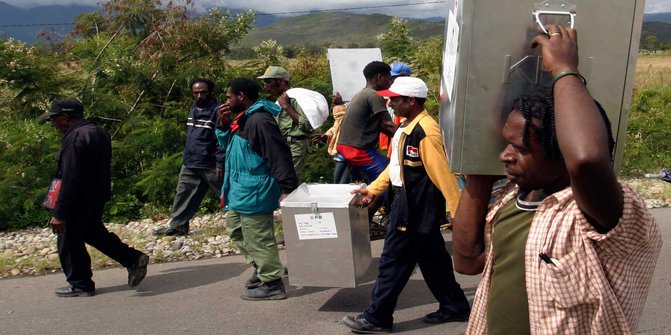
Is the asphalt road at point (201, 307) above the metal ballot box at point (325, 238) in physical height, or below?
below

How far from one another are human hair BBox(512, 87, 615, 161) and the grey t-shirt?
4.69 m

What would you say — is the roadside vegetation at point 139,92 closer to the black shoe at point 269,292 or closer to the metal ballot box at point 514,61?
the black shoe at point 269,292

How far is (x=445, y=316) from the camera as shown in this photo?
5.03 meters

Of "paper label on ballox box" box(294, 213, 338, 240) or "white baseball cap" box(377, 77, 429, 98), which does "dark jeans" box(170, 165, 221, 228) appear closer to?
"paper label on ballox box" box(294, 213, 338, 240)

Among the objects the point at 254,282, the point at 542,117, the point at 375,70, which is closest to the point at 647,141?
the point at 375,70

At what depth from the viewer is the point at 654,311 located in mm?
5254

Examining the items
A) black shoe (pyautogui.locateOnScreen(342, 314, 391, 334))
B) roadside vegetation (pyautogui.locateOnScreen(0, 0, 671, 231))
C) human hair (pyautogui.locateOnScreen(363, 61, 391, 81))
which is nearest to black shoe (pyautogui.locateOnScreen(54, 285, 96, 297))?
black shoe (pyautogui.locateOnScreen(342, 314, 391, 334))

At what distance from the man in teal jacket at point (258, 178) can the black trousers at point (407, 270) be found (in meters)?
0.97

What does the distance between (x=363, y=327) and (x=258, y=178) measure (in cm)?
138

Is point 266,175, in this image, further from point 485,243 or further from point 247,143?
point 485,243

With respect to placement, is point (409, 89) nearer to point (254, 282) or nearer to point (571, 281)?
point (254, 282)

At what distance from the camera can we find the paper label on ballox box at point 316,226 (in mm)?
4922

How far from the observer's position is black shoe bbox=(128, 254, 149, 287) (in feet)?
19.7

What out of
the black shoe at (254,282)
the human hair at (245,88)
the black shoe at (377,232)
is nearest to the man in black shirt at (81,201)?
the black shoe at (254,282)
